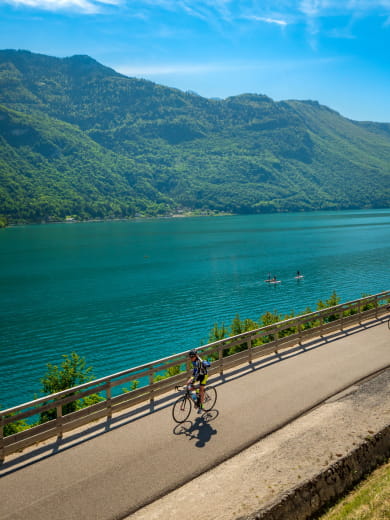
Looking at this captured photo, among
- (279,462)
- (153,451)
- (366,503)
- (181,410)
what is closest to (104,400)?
(181,410)

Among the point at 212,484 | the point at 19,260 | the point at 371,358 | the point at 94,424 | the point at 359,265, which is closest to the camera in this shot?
the point at 212,484

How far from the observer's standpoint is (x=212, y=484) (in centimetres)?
977

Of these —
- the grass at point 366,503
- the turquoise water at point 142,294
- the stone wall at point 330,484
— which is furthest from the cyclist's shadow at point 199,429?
the turquoise water at point 142,294

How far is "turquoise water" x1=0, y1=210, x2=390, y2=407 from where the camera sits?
39.8 meters

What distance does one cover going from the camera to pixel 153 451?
11.3 metres

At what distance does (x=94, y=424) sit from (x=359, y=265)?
81172mm

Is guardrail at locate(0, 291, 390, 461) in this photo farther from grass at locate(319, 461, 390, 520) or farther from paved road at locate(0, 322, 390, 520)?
grass at locate(319, 461, 390, 520)

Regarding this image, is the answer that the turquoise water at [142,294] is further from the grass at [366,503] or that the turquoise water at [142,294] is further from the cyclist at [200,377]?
the grass at [366,503]

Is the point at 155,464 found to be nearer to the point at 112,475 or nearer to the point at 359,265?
the point at 112,475

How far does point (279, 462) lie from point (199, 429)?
2797mm

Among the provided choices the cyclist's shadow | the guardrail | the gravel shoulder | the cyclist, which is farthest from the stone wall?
the guardrail

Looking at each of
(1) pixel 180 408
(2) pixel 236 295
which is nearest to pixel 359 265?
(2) pixel 236 295

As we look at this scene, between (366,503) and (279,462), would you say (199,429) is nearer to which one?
(279,462)

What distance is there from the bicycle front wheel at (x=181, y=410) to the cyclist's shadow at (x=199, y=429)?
0.68 feet
